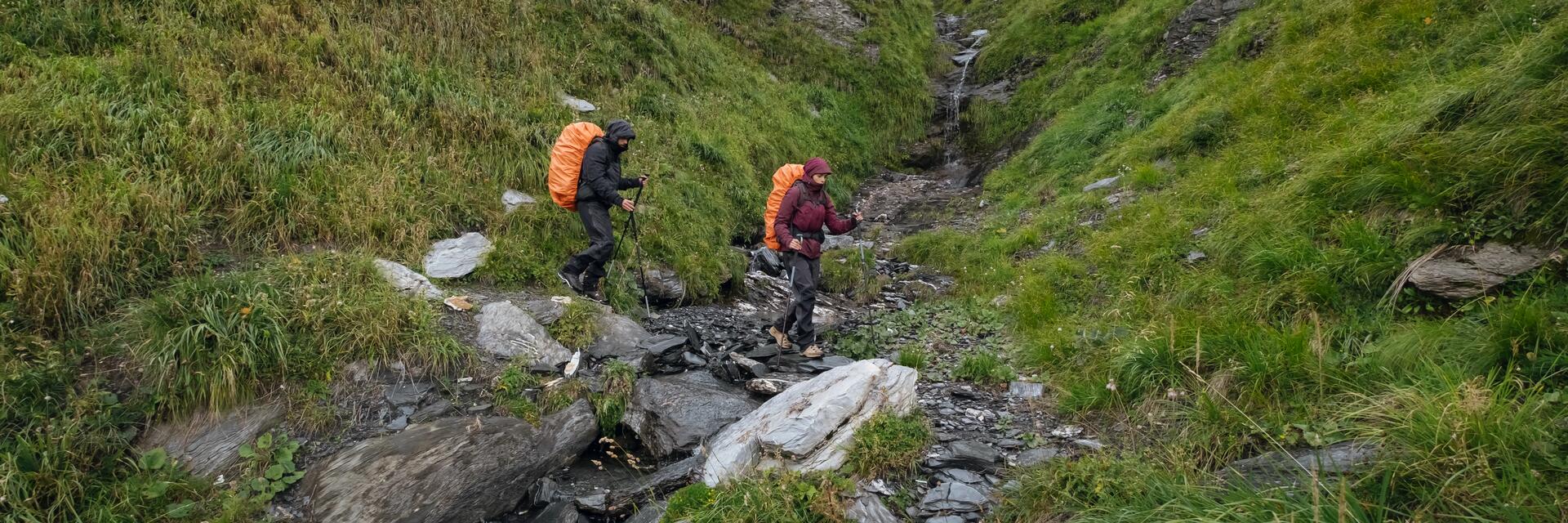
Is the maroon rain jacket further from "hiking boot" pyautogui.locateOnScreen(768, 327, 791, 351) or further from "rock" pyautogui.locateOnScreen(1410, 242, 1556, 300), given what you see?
"rock" pyautogui.locateOnScreen(1410, 242, 1556, 300)

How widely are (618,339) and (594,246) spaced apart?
1.68 metres

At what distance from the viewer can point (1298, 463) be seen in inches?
155

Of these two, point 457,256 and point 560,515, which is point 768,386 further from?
point 457,256

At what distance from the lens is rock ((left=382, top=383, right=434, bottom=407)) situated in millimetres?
6262

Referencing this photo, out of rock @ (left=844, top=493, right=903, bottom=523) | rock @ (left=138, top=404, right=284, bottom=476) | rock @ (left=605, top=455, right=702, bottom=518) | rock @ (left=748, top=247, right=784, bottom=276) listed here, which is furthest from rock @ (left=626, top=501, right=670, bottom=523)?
rock @ (left=748, top=247, right=784, bottom=276)

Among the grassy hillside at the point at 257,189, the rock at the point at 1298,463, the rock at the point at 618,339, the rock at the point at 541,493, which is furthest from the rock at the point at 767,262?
the rock at the point at 1298,463

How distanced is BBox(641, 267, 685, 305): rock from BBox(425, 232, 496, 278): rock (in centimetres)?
212

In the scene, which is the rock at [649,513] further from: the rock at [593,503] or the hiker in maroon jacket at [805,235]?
the hiker in maroon jacket at [805,235]

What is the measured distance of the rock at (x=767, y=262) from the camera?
12.0 meters

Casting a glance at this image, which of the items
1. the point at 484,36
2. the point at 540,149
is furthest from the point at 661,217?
the point at 484,36

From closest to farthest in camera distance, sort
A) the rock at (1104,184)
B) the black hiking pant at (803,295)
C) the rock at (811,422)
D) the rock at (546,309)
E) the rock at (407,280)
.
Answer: the rock at (811,422) < the rock at (407,280) < the rock at (546,309) < the black hiking pant at (803,295) < the rock at (1104,184)

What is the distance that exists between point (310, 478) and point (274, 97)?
647 cm

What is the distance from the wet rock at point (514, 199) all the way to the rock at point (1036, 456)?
7408mm

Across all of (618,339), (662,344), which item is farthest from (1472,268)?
(618,339)
